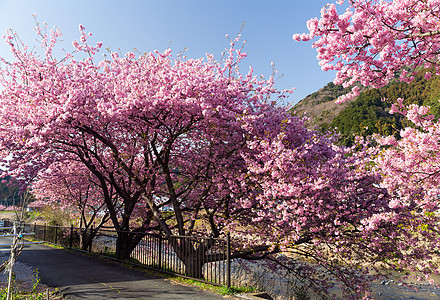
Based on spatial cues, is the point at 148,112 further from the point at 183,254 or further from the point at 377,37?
the point at 377,37

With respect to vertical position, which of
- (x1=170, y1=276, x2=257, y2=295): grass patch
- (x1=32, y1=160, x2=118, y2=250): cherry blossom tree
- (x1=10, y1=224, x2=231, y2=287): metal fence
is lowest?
(x1=170, y1=276, x2=257, y2=295): grass patch

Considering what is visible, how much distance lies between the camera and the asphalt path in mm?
7914

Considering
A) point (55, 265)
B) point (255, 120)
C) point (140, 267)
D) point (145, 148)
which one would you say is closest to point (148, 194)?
point (145, 148)

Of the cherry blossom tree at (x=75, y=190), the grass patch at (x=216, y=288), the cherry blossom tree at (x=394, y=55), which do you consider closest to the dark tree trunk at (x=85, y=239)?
the cherry blossom tree at (x=75, y=190)

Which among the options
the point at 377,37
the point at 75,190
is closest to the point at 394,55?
the point at 377,37

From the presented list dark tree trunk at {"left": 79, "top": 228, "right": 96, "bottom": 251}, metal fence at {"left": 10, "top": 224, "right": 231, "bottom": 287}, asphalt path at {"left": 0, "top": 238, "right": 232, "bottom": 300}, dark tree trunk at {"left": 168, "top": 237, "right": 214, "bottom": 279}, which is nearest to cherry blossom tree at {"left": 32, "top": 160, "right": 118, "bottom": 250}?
dark tree trunk at {"left": 79, "top": 228, "right": 96, "bottom": 251}

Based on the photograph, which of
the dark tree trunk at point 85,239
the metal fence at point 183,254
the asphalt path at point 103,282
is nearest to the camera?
the asphalt path at point 103,282

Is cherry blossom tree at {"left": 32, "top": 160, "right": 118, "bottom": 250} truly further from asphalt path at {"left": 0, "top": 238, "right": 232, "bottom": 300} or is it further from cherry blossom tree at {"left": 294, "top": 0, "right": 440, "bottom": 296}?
cherry blossom tree at {"left": 294, "top": 0, "right": 440, "bottom": 296}

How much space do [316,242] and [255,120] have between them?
4.06 m

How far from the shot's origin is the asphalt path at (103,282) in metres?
7.91

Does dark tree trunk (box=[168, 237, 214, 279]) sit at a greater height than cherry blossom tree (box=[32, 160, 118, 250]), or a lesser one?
lesser

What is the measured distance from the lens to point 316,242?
888 centimetres

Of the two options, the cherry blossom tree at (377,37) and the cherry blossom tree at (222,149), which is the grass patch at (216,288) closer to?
the cherry blossom tree at (222,149)

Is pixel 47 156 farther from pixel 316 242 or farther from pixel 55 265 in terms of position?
pixel 316 242
